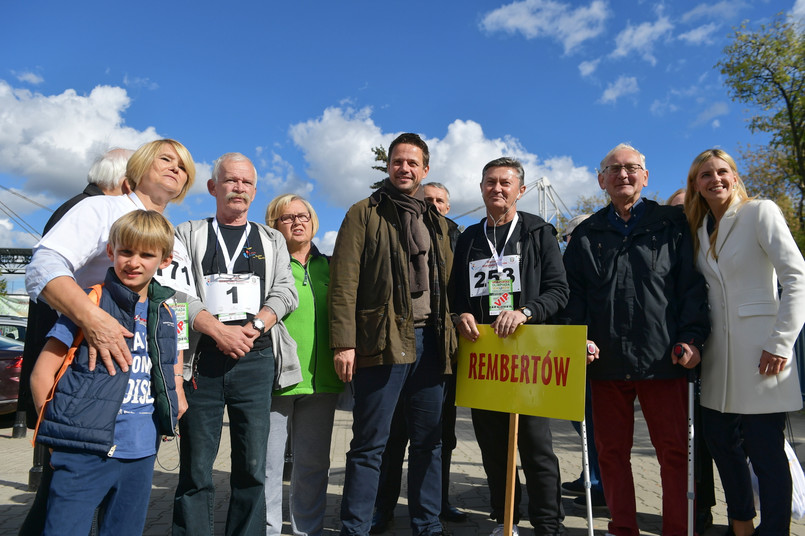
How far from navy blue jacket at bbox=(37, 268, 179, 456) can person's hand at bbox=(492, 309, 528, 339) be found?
1.77 m

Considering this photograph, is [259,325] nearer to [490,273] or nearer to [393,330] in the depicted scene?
[393,330]

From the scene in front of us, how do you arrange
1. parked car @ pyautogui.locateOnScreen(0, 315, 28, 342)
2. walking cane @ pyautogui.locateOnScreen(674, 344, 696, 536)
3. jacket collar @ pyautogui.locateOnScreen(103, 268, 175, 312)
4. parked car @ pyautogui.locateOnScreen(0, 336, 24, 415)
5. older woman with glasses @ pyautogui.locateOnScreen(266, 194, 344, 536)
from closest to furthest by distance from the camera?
jacket collar @ pyautogui.locateOnScreen(103, 268, 175, 312), walking cane @ pyautogui.locateOnScreen(674, 344, 696, 536), older woman with glasses @ pyautogui.locateOnScreen(266, 194, 344, 536), parked car @ pyautogui.locateOnScreen(0, 336, 24, 415), parked car @ pyautogui.locateOnScreen(0, 315, 28, 342)

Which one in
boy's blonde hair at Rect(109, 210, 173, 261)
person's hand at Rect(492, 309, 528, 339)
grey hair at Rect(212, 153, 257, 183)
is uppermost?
grey hair at Rect(212, 153, 257, 183)

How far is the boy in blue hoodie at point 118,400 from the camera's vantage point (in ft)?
6.48

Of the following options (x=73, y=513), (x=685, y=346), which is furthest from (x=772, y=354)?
(x=73, y=513)

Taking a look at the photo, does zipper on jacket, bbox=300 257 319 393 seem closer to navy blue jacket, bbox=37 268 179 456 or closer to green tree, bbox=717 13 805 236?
navy blue jacket, bbox=37 268 179 456

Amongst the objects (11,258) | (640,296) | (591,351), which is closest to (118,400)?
(591,351)

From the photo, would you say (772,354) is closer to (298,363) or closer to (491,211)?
(491,211)

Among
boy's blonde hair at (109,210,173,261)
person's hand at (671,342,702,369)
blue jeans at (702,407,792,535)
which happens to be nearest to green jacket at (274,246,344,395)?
boy's blonde hair at (109,210,173,261)

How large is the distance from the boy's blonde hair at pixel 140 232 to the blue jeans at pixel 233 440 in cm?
86

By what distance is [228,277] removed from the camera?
2.98 metres

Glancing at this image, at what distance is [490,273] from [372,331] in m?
0.88

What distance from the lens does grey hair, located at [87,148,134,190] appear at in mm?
2947

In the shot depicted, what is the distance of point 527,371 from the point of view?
3.08 meters
